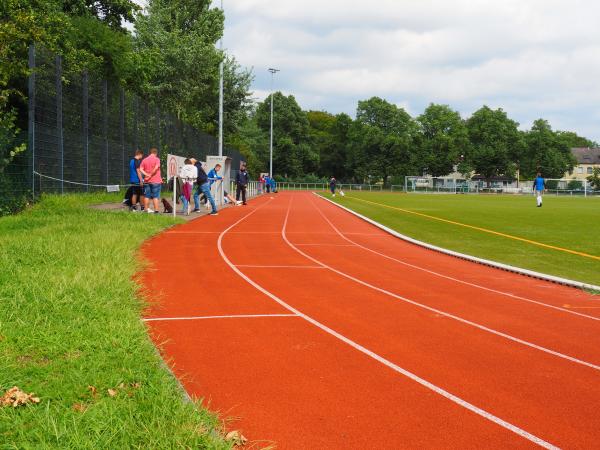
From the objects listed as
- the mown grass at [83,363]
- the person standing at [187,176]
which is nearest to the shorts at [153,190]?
the person standing at [187,176]

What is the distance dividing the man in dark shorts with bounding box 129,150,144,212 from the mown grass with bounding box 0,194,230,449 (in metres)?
9.69

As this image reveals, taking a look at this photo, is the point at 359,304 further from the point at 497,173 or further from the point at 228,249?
the point at 497,173

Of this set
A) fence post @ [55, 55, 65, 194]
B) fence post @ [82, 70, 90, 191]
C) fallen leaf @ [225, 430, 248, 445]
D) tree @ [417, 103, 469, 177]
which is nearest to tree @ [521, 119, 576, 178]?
tree @ [417, 103, 469, 177]

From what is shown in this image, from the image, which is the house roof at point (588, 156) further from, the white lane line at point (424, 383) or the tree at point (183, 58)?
the white lane line at point (424, 383)

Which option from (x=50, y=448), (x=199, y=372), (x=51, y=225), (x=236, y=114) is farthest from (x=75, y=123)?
(x=236, y=114)

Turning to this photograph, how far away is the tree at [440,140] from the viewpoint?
3944 inches

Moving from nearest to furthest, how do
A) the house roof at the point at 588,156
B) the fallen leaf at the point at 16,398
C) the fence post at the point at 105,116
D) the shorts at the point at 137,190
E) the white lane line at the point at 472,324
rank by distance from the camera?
the fallen leaf at the point at 16,398 < the white lane line at the point at 472,324 < the shorts at the point at 137,190 < the fence post at the point at 105,116 < the house roof at the point at 588,156

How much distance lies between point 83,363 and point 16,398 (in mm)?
719

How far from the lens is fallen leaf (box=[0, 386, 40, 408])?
355 centimetres

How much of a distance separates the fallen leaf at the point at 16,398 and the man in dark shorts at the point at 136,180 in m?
14.7

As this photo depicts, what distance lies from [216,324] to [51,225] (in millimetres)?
Answer: 7982

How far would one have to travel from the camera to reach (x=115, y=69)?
31984 millimetres

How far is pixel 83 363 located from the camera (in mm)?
4309

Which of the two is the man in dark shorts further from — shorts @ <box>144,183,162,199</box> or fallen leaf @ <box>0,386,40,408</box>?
fallen leaf @ <box>0,386,40,408</box>
